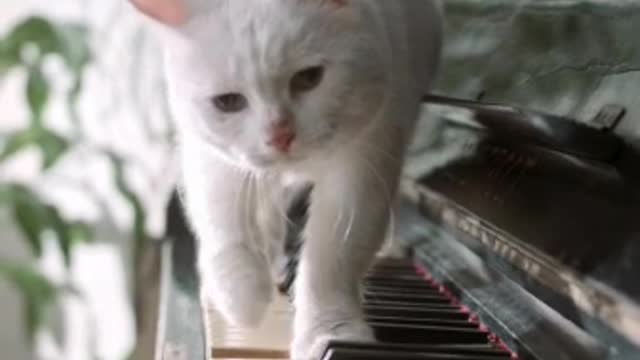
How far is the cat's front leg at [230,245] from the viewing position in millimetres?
958

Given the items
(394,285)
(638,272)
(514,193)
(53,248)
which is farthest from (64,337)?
(638,272)

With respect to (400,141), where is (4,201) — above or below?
below

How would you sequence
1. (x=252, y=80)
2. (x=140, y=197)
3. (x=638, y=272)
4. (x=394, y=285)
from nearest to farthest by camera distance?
(x=638, y=272), (x=252, y=80), (x=394, y=285), (x=140, y=197)

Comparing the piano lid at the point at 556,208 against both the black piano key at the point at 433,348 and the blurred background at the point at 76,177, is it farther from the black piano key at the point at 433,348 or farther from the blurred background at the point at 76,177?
the blurred background at the point at 76,177

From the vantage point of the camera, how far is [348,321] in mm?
883

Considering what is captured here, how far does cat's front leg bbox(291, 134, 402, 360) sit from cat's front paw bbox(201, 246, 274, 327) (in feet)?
0.11

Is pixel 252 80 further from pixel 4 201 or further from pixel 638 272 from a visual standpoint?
pixel 4 201

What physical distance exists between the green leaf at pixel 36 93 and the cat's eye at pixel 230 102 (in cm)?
115

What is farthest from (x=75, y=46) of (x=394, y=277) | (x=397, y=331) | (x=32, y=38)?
(x=397, y=331)

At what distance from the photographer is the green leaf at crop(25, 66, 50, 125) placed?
6.36ft

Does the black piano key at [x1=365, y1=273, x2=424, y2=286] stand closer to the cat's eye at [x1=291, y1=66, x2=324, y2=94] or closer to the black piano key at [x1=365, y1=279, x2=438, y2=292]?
the black piano key at [x1=365, y1=279, x2=438, y2=292]

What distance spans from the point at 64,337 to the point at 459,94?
4.58ft

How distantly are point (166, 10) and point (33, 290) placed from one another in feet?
4.11

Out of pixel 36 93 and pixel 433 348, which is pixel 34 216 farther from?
pixel 433 348
